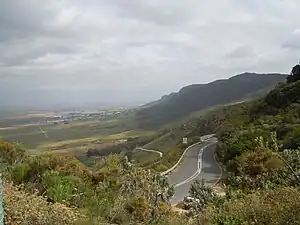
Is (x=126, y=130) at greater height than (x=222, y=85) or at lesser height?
lesser

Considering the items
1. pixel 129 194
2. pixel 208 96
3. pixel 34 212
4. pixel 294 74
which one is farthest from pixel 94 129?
pixel 34 212

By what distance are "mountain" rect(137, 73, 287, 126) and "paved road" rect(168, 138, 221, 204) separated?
151ft

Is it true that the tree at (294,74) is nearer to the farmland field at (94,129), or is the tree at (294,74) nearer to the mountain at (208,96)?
the farmland field at (94,129)

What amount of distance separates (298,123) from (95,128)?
45085mm

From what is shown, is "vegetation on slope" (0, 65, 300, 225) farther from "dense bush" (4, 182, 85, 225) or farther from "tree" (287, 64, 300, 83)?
"tree" (287, 64, 300, 83)

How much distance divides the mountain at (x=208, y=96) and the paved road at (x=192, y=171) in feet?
151

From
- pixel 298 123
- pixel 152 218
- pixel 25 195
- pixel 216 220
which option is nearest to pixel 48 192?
pixel 25 195

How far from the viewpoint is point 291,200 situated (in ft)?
20.6

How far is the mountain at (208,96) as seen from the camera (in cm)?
8575

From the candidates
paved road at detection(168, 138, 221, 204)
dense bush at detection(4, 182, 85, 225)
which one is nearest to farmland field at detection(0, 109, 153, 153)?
paved road at detection(168, 138, 221, 204)

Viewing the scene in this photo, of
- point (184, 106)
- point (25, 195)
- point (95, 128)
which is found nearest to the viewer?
point (25, 195)

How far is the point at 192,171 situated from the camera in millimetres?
23562

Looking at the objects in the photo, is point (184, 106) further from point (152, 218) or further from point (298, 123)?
point (152, 218)

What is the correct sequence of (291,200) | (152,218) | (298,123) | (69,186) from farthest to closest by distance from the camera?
(298,123), (69,186), (152,218), (291,200)
